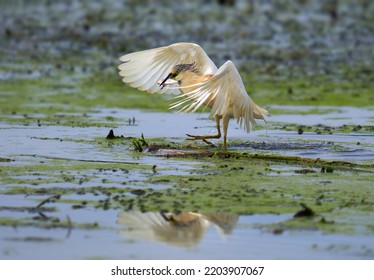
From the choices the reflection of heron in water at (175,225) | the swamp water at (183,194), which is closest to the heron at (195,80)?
the swamp water at (183,194)

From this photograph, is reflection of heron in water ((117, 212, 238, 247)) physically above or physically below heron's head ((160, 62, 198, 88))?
below

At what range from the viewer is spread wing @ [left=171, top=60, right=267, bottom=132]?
877 cm

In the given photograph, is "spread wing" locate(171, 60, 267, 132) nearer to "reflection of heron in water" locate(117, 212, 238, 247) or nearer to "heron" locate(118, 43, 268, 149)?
"heron" locate(118, 43, 268, 149)

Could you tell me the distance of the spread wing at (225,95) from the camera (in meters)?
8.77

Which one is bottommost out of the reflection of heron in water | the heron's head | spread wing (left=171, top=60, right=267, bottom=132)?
the reflection of heron in water

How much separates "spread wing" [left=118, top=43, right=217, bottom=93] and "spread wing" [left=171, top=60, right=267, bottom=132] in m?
0.79

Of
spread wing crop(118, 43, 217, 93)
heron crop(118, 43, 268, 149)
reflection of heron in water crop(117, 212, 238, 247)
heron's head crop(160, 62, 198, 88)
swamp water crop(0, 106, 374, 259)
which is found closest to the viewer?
swamp water crop(0, 106, 374, 259)

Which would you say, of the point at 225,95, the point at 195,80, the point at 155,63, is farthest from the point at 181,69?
the point at 225,95

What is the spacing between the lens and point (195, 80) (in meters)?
9.59

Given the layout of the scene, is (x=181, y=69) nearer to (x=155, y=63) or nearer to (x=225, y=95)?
(x=155, y=63)

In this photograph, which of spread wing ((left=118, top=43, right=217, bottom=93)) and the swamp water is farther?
spread wing ((left=118, top=43, right=217, bottom=93))

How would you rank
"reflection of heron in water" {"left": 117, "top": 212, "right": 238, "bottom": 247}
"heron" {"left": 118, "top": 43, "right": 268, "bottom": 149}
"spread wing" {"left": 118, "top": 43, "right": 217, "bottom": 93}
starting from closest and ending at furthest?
1. "reflection of heron in water" {"left": 117, "top": 212, "right": 238, "bottom": 247}
2. "heron" {"left": 118, "top": 43, "right": 268, "bottom": 149}
3. "spread wing" {"left": 118, "top": 43, "right": 217, "bottom": 93}

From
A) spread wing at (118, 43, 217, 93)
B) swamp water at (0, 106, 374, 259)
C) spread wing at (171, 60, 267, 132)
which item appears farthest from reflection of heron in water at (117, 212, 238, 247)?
spread wing at (118, 43, 217, 93)

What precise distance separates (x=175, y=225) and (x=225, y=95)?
2.60 m
